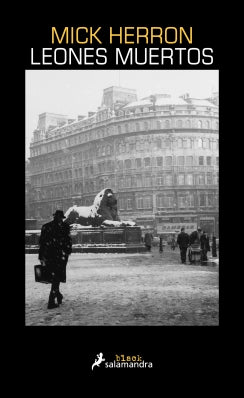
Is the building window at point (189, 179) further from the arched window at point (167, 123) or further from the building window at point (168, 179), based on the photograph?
the arched window at point (167, 123)

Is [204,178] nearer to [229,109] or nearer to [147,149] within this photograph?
[147,149]

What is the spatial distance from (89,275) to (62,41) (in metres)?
7.88

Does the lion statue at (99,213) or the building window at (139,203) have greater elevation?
the building window at (139,203)

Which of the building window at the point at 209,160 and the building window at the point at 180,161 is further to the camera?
the building window at the point at 180,161

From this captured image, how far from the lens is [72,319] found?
7754 mm

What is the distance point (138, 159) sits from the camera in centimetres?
5638

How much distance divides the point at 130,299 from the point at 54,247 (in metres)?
1.96

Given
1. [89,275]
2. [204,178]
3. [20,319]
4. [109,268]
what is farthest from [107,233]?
[204,178]

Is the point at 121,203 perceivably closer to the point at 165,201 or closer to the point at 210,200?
the point at 165,201

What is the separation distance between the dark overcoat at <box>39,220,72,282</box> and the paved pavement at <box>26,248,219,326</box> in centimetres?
73

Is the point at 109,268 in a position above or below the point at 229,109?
below

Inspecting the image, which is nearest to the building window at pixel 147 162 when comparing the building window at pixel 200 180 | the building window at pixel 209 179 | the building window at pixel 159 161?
the building window at pixel 159 161

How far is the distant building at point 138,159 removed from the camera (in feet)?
173

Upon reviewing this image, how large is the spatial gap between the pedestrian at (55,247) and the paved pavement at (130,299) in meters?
0.66
